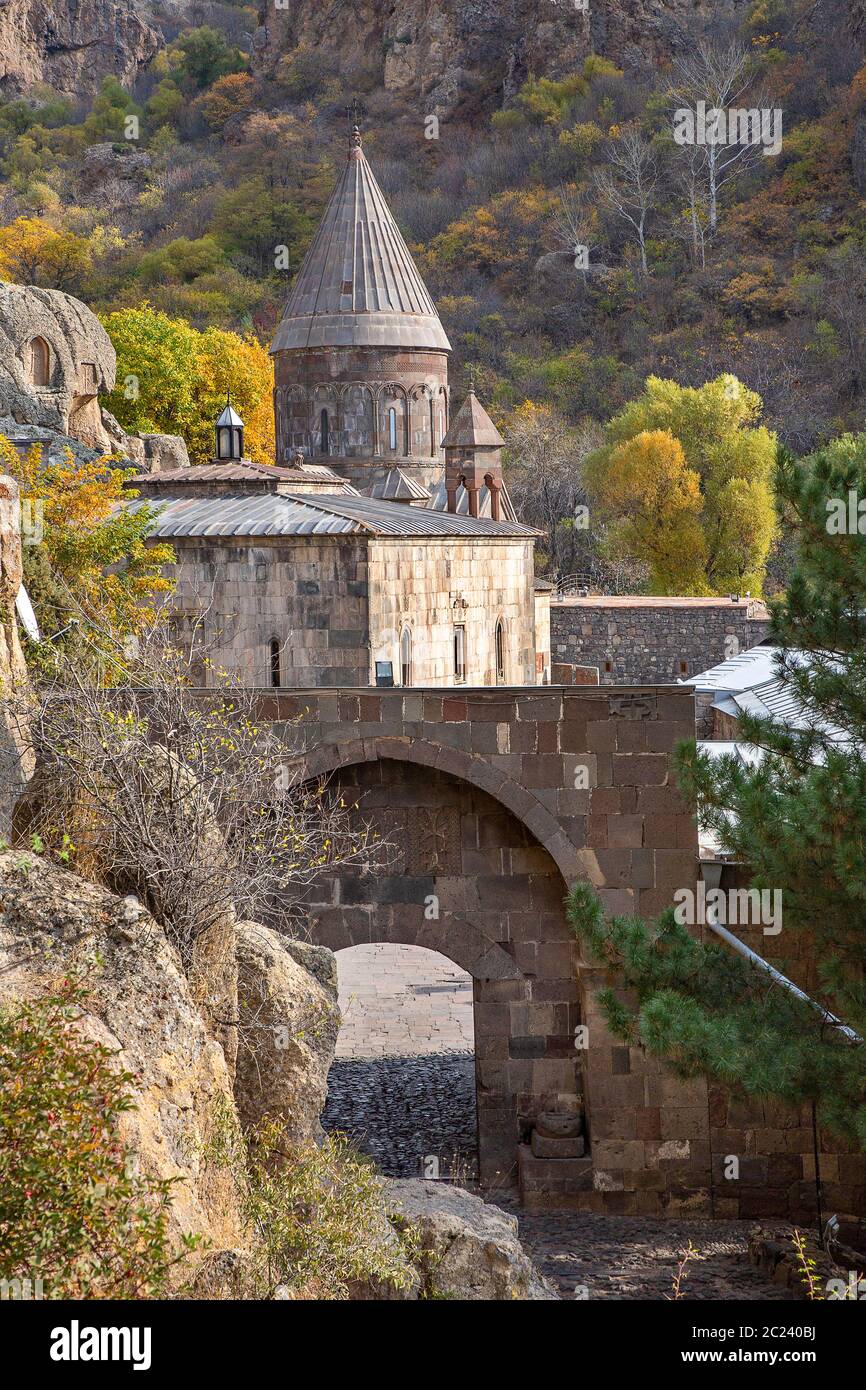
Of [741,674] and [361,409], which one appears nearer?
[741,674]

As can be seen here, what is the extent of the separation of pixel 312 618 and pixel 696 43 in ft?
191

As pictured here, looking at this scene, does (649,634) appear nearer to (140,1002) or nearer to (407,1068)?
(407,1068)

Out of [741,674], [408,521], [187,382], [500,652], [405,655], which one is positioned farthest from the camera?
[187,382]

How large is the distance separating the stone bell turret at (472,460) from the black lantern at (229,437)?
4466mm

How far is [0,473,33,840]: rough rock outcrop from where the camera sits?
850 centimetres

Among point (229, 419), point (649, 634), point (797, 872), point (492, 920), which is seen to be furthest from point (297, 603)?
point (649, 634)

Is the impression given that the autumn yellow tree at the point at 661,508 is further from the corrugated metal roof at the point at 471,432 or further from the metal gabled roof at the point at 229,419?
the metal gabled roof at the point at 229,419

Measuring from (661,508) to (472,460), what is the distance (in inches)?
501

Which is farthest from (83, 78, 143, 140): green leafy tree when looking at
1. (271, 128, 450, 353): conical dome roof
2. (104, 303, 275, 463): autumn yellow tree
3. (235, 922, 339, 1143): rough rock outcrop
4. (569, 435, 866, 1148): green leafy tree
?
(235, 922, 339, 1143): rough rock outcrop

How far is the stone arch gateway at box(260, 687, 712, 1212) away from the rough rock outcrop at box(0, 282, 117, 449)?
14.8 m

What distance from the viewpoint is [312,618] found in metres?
18.1

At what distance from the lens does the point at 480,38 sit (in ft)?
237

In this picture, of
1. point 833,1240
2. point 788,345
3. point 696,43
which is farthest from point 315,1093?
point 696,43

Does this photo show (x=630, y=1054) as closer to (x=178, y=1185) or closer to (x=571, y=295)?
(x=178, y=1185)
